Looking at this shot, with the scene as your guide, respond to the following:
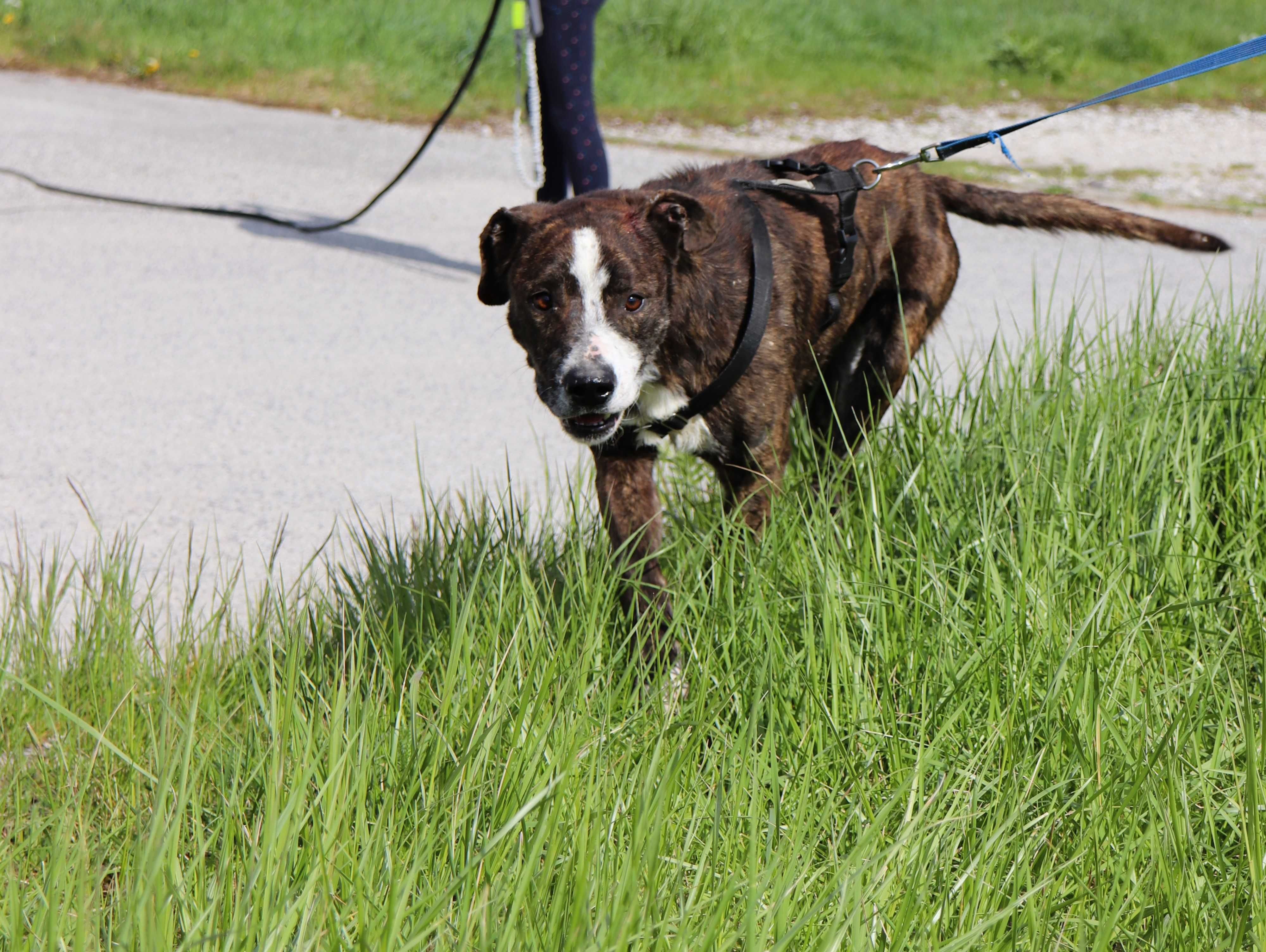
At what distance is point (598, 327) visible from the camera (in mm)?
2850

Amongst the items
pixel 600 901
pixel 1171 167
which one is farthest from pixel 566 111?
pixel 1171 167

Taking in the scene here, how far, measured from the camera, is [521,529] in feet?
9.16

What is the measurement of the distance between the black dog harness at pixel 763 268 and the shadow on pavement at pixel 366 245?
12.4 ft

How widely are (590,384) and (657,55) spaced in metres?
10.8

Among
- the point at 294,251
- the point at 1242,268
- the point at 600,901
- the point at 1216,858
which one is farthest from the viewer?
the point at 294,251

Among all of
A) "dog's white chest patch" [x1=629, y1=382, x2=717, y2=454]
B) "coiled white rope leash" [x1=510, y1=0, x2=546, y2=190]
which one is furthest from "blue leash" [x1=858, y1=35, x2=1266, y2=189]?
"coiled white rope leash" [x1=510, y1=0, x2=546, y2=190]

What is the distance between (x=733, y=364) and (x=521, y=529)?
2.30ft

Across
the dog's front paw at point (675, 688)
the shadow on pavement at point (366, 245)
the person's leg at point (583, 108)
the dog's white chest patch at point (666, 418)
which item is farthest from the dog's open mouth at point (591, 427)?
the shadow on pavement at point (366, 245)

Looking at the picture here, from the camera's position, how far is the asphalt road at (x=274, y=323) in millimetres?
4355

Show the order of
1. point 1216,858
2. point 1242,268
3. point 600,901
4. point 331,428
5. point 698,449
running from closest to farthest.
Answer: point 600,901 < point 1216,858 < point 698,449 < point 331,428 < point 1242,268

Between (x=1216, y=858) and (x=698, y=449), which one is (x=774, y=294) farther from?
(x=1216, y=858)

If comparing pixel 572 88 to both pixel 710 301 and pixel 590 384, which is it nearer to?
pixel 710 301

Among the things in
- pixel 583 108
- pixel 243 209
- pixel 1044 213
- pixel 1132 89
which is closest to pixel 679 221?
pixel 1132 89

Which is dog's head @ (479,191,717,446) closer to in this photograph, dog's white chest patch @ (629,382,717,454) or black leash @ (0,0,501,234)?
dog's white chest patch @ (629,382,717,454)
